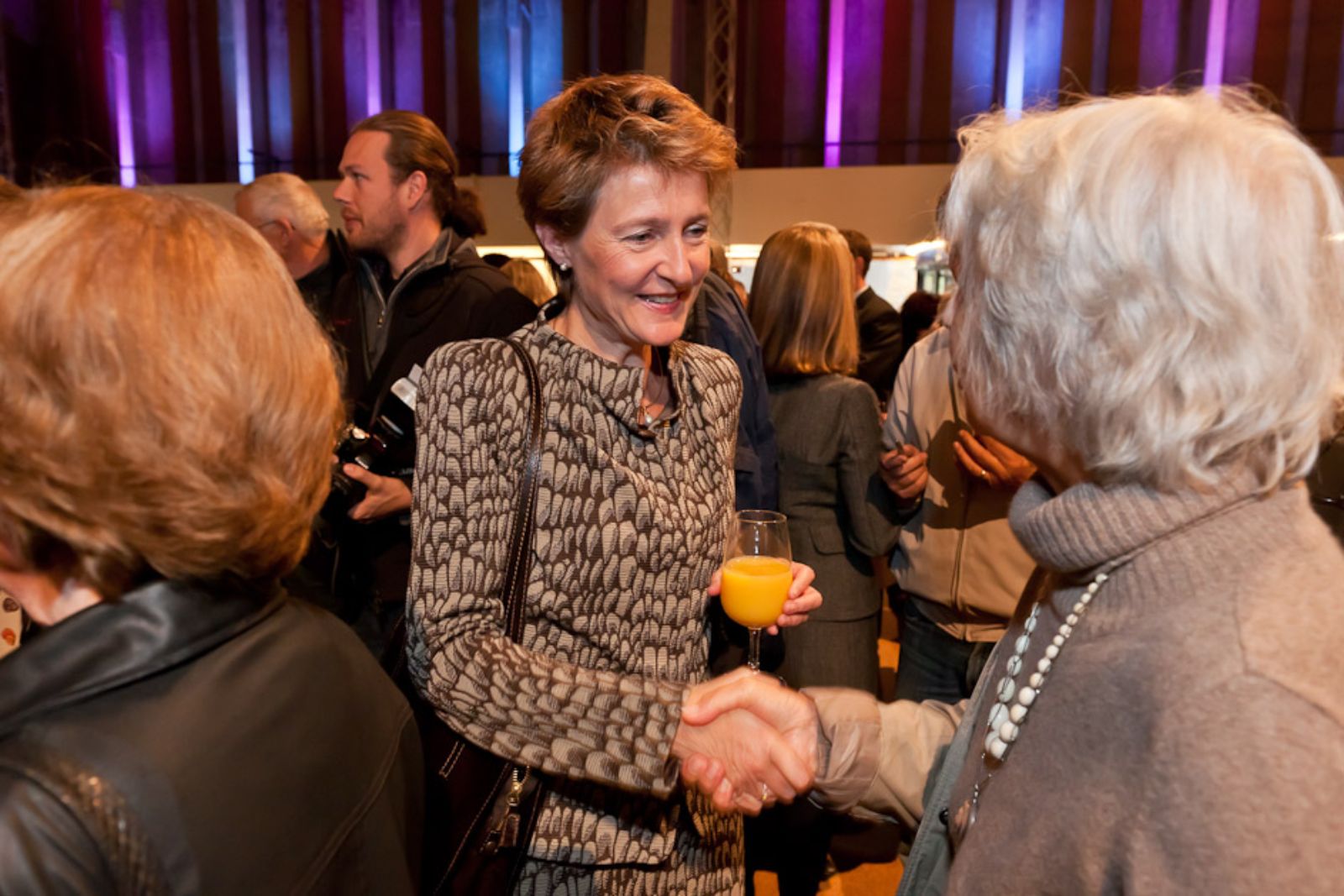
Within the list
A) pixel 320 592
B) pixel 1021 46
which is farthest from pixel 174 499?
pixel 1021 46

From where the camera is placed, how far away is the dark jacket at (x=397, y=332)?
8.97 ft

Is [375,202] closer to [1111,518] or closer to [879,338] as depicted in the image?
[1111,518]

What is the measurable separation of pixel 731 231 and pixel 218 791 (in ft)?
25.8

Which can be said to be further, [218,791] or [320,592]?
[320,592]

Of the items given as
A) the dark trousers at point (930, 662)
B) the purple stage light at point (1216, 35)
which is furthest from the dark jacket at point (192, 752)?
the purple stage light at point (1216, 35)

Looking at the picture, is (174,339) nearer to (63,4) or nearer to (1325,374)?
(1325,374)

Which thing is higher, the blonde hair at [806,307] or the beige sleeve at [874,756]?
the blonde hair at [806,307]

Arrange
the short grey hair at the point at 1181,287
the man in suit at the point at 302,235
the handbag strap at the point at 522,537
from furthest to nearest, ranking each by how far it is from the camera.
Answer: the man in suit at the point at 302,235 → the handbag strap at the point at 522,537 → the short grey hair at the point at 1181,287

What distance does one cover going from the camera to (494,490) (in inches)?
55.9

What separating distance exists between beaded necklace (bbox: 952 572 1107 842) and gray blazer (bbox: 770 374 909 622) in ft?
6.04

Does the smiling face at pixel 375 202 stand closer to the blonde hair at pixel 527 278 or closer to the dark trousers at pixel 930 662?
the blonde hair at pixel 527 278

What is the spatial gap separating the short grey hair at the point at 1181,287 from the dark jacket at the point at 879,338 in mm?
4425

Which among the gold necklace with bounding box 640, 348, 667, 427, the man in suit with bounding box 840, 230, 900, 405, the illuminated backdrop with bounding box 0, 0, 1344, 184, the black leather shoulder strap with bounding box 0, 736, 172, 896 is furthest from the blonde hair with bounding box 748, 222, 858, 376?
the illuminated backdrop with bounding box 0, 0, 1344, 184

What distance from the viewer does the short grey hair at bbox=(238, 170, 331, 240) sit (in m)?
3.97
